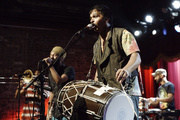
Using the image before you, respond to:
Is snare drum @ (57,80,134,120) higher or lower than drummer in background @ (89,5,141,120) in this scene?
lower

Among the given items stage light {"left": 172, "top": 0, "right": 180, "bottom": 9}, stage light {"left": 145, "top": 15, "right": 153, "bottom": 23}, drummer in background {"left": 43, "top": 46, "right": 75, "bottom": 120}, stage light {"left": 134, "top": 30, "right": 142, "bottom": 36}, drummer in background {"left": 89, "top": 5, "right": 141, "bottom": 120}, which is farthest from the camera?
stage light {"left": 134, "top": 30, "right": 142, "bottom": 36}

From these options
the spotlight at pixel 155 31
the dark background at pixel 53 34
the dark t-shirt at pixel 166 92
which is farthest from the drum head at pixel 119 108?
the spotlight at pixel 155 31

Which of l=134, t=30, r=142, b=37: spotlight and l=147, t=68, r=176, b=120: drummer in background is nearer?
l=147, t=68, r=176, b=120: drummer in background

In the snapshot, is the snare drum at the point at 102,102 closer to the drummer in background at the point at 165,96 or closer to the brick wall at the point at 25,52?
the drummer in background at the point at 165,96

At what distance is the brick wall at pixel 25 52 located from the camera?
6314 mm

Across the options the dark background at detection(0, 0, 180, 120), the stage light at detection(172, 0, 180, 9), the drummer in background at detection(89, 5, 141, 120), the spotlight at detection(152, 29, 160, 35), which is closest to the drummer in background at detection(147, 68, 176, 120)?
the dark background at detection(0, 0, 180, 120)

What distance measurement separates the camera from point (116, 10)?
26.2 ft

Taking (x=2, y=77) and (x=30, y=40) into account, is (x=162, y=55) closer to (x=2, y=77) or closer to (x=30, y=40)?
(x=30, y=40)

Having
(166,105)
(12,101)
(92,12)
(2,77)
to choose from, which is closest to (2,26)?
(2,77)

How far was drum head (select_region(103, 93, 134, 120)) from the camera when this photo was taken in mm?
1856

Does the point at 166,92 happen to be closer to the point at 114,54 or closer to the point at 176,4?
the point at 176,4

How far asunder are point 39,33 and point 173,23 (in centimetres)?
413

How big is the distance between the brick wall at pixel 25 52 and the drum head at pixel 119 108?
202 inches

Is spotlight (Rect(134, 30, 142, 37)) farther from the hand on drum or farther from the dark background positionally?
the hand on drum
